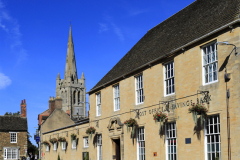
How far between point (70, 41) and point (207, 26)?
11926 centimetres

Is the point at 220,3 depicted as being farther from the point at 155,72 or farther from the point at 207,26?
the point at 155,72

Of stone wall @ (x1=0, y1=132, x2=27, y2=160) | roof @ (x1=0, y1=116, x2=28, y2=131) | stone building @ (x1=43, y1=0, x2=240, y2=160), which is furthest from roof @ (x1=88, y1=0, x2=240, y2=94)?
roof @ (x1=0, y1=116, x2=28, y2=131)

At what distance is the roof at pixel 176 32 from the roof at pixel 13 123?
99.8ft

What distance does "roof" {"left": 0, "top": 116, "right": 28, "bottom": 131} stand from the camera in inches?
2088

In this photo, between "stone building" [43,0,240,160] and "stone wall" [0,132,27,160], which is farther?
"stone wall" [0,132,27,160]

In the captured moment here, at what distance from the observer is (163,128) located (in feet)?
59.5

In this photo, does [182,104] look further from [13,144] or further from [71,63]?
[71,63]

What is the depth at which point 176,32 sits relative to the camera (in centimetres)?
2053

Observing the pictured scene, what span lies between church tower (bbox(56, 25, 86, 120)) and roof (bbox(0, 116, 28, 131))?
67292 millimetres

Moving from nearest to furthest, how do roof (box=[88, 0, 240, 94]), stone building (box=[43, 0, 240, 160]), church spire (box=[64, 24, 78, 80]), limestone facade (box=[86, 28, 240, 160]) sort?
limestone facade (box=[86, 28, 240, 160]) < stone building (box=[43, 0, 240, 160]) < roof (box=[88, 0, 240, 94]) < church spire (box=[64, 24, 78, 80])

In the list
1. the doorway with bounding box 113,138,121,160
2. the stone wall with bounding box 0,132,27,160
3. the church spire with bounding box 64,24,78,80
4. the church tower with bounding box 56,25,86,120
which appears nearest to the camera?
the doorway with bounding box 113,138,121,160

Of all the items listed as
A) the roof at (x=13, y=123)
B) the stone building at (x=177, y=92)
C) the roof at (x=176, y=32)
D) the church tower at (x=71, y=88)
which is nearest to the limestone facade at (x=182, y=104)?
the stone building at (x=177, y=92)

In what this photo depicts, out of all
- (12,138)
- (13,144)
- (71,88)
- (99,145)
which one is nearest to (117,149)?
(99,145)

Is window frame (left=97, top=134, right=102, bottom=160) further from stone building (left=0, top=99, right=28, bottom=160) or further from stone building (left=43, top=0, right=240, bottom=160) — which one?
stone building (left=0, top=99, right=28, bottom=160)
